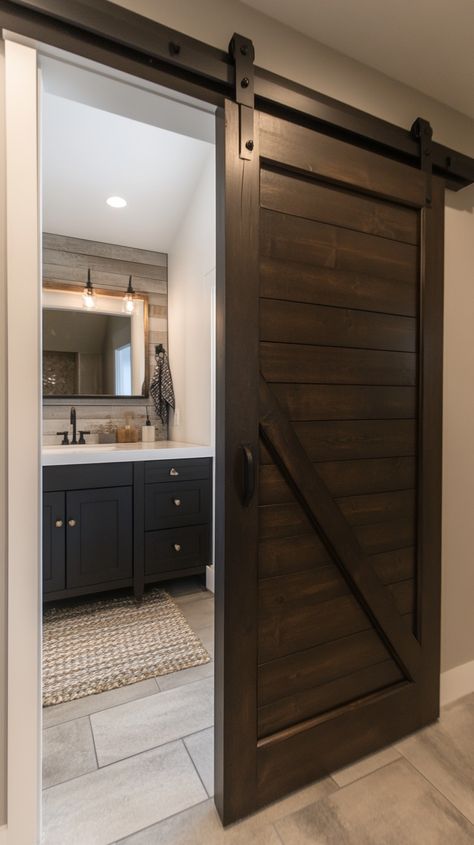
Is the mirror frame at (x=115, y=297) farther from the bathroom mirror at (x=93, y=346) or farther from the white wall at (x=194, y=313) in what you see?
the white wall at (x=194, y=313)

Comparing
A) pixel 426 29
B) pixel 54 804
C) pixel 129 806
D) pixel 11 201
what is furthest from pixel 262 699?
pixel 426 29

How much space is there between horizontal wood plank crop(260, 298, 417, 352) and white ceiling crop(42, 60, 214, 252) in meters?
1.30

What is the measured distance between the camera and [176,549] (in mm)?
2625

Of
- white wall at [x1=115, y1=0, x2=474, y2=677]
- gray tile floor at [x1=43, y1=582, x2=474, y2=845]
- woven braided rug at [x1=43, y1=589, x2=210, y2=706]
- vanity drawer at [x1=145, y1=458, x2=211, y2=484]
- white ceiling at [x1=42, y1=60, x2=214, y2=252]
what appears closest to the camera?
gray tile floor at [x1=43, y1=582, x2=474, y2=845]

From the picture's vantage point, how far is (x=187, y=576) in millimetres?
2889

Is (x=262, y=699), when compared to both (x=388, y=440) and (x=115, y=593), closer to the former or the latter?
(x=388, y=440)

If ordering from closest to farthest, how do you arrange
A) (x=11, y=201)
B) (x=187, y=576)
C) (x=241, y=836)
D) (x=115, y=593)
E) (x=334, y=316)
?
1. (x=11, y=201)
2. (x=241, y=836)
3. (x=334, y=316)
4. (x=115, y=593)
5. (x=187, y=576)

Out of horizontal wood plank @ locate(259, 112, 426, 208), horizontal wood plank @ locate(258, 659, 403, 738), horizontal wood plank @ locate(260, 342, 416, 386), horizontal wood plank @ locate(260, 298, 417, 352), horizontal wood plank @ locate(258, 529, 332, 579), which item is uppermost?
horizontal wood plank @ locate(259, 112, 426, 208)

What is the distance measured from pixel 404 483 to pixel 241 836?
Result: 1208 millimetres

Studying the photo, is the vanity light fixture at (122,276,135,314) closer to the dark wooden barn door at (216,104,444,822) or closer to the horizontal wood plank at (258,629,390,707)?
the dark wooden barn door at (216,104,444,822)

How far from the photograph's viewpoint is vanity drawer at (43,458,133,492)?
2.27 meters

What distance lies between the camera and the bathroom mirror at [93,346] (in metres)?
2.94

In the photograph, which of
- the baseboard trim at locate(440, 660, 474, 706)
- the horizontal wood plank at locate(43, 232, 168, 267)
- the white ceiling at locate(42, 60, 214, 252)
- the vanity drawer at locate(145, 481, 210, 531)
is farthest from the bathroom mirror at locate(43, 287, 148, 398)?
the baseboard trim at locate(440, 660, 474, 706)

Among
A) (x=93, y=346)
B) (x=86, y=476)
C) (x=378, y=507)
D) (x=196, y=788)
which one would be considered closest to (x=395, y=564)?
→ (x=378, y=507)
